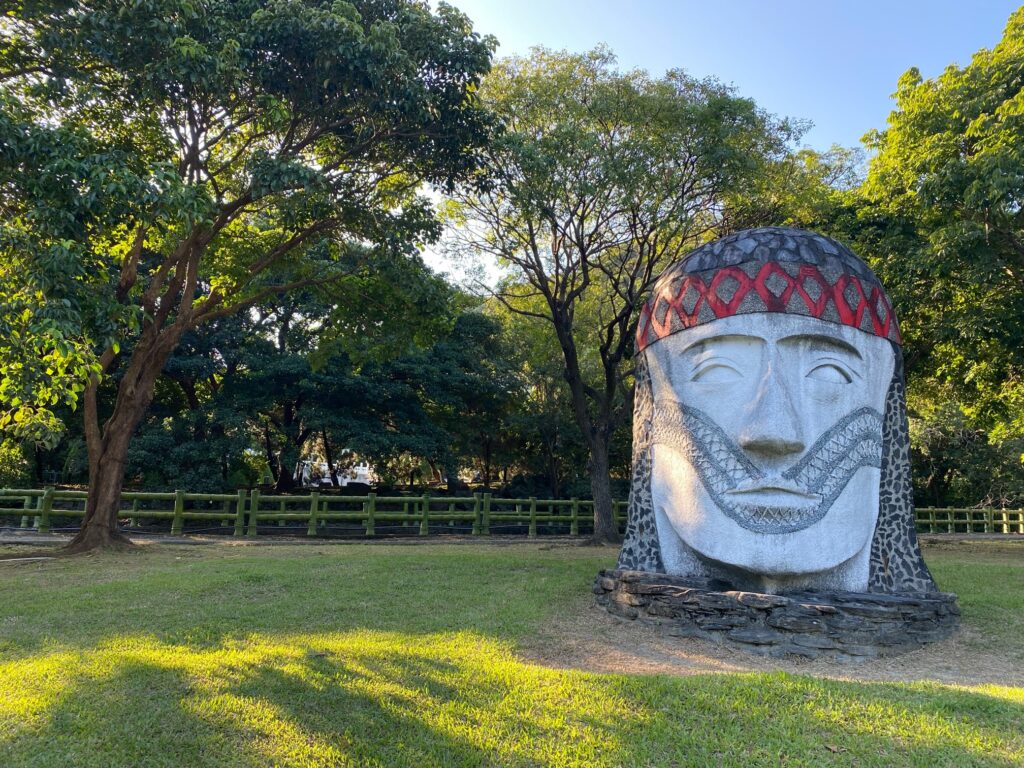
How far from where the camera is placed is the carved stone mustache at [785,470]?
6051 millimetres

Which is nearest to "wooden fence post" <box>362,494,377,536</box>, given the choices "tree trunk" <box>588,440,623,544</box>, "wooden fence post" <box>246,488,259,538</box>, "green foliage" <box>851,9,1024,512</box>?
"wooden fence post" <box>246,488,259,538</box>

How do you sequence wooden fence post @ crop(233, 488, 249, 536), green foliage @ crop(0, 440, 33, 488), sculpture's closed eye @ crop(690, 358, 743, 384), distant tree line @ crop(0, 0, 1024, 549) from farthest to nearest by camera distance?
green foliage @ crop(0, 440, 33, 488) < wooden fence post @ crop(233, 488, 249, 536) < distant tree line @ crop(0, 0, 1024, 549) < sculpture's closed eye @ crop(690, 358, 743, 384)

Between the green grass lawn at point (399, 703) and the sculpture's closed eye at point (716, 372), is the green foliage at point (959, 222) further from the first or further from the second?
the green grass lawn at point (399, 703)

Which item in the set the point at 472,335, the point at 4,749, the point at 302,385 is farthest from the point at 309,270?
the point at 4,749

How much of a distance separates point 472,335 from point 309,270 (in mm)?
9099

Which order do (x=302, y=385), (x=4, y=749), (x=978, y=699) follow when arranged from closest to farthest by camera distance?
(x=4, y=749)
(x=978, y=699)
(x=302, y=385)

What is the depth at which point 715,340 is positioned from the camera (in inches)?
262

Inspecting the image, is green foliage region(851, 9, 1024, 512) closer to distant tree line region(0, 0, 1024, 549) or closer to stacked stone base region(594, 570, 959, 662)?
distant tree line region(0, 0, 1024, 549)

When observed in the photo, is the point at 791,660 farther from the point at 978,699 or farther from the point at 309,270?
the point at 309,270

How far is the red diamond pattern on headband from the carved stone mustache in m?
0.94

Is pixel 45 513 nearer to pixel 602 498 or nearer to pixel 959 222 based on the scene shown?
pixel 602 498

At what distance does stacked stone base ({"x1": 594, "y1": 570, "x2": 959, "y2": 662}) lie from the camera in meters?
5.85

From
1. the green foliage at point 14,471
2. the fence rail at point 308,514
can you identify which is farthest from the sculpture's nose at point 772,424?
the green foliage at point 14,471

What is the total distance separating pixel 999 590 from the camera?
9266mm
